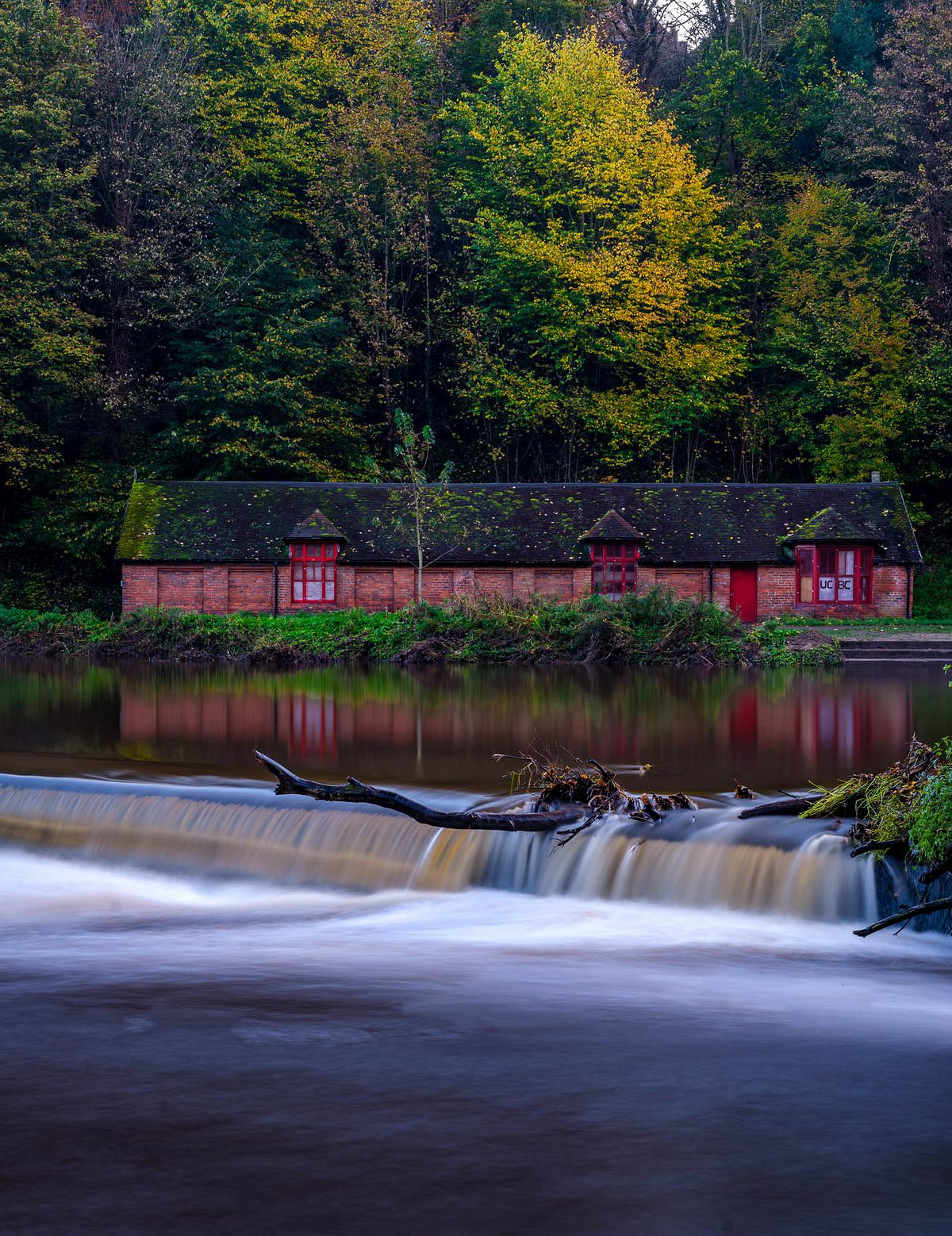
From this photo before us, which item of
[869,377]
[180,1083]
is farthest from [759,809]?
[869,377]

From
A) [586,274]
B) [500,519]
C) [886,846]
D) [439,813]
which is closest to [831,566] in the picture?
[500,519]

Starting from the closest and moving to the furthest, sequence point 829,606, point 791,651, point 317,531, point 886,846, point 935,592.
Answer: point 886,846, point 791,651, point 317,531, point 829,606, point 935,592

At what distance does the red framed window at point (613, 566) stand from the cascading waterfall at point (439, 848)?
2695cm

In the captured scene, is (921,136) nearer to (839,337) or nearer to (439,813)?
(839,337)

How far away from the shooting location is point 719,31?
195ft

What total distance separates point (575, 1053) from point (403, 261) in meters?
48.5

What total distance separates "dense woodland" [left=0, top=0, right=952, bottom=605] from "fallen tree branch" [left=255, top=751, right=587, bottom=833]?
33.6 meters

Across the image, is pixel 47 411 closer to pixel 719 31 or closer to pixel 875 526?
pixel 875 526

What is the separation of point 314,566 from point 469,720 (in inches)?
817

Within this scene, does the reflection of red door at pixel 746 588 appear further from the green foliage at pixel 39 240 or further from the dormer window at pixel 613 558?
the green foliage at pixel 39 240

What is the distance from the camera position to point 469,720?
68.3ft

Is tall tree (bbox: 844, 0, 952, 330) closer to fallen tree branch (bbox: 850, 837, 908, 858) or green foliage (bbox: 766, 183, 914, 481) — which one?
green foliage (bbox: 766, 183, 914, 481)

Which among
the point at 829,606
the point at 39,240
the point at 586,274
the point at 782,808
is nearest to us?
the point at 782,808

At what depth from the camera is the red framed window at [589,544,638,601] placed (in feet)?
133
